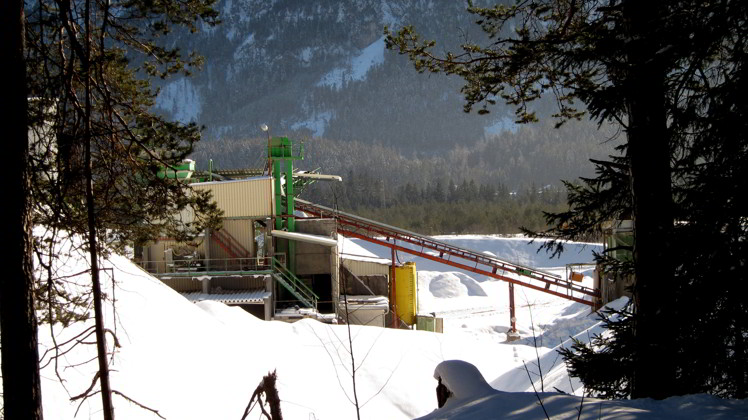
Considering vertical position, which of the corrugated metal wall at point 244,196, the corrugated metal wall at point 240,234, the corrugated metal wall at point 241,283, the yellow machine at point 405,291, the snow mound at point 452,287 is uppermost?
the corrugated metal wall at point 244,196

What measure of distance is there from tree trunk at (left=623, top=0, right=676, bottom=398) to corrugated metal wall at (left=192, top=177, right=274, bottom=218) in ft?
57.0

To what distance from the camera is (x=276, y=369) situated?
780 centimetres

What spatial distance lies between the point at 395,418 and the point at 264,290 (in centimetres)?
1313

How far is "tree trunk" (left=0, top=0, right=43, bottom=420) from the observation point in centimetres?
427

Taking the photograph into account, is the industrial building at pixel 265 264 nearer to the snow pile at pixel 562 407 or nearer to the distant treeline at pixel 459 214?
the snow pile at pixel 562 407

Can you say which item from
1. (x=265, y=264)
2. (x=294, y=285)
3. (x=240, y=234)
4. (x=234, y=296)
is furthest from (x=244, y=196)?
(x=294, y=285)

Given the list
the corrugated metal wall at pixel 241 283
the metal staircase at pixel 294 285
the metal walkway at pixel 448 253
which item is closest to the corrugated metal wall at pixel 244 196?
the metal staircase at pixel 294 285

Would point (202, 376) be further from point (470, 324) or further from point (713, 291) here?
point (470, 324)

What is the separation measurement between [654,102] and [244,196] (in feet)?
59.3

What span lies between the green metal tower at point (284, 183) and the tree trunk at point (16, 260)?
19.0 metres

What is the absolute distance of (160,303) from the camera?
1118 cm

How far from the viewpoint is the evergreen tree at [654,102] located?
4.91m

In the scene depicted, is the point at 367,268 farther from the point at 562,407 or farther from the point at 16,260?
the point at 16,260

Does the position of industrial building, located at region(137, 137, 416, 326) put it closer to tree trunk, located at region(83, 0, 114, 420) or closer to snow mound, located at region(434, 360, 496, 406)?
snow mound, located at region(434, 360, 496, 406)
